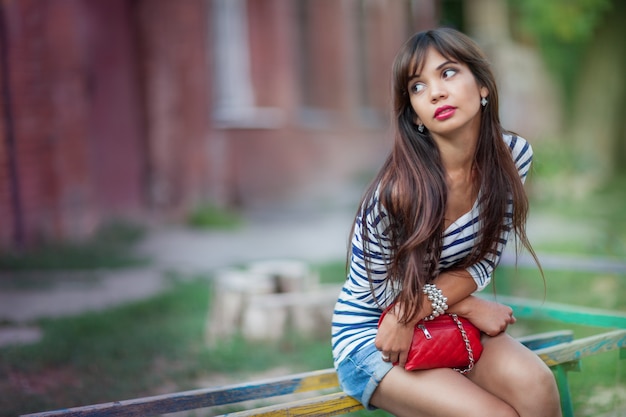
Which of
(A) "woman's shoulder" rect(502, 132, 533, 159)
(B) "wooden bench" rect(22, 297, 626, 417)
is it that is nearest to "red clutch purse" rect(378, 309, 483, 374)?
(B) "wooden bench" rect(22, 297, 626, 417)

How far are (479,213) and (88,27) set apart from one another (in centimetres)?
809

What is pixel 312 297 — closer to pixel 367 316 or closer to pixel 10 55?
pixel 367 316

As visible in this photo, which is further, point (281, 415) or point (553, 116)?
point (553, 116)

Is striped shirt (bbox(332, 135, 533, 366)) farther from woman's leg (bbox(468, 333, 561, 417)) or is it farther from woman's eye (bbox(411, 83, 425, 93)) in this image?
woman's eye (bbox(411, 83, 425, 93))

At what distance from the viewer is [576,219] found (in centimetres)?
1181

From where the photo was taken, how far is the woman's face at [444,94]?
7.84 ft

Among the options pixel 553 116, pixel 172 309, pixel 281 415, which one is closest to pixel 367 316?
pixel 281 415

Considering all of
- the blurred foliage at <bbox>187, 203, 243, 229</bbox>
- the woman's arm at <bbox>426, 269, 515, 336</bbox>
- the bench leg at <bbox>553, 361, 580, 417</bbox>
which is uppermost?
the woman's arm at <bbox>426, 269, 515, 336</bbox>

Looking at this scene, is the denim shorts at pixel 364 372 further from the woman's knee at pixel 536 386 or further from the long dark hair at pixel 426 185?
the woman's knee at pixel 536 386

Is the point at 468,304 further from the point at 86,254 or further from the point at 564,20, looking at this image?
the point at 564,20

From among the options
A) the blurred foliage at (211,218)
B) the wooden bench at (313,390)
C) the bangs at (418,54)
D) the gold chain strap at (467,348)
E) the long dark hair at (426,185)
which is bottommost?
the blurred foliage at (211,218)

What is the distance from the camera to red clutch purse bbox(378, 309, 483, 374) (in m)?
2.29

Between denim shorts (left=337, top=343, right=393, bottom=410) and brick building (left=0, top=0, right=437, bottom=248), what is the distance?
4773 mm

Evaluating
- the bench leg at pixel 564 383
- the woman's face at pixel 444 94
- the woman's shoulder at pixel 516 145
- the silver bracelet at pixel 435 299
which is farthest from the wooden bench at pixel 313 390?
the woman's face at pixel 444 94
